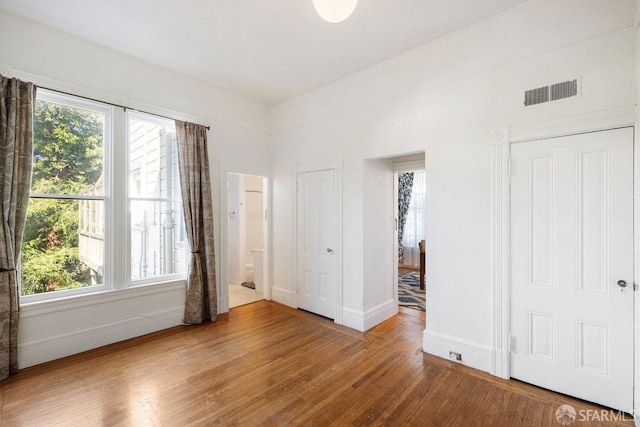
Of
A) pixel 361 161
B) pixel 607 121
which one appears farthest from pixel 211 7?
pixel 607 121

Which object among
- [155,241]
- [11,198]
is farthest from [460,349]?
[11,198]

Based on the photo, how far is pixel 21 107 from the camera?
2625 millimetres

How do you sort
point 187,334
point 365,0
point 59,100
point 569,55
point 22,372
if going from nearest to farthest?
point 569,55 < point 365,0 < point 22,372 < point 59,100 < point 187,334

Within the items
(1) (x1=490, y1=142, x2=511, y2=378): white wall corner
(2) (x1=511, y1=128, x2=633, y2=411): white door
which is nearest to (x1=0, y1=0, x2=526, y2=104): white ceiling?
(1) (x1=490, y1=142, x2=511, y2=378): white wall corner

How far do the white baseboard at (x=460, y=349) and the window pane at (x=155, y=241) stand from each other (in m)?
3.18

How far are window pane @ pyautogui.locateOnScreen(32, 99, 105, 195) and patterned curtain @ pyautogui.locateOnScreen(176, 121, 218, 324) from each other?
0.86 meters

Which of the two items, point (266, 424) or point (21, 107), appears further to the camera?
point (21, 107)

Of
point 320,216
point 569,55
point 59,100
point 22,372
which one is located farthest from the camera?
point 320,216

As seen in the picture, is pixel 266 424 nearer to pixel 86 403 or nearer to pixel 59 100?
pixel 86 403

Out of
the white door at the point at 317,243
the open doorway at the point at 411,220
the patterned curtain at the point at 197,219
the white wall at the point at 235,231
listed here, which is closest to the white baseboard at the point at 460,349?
the white door at the point at 317,243

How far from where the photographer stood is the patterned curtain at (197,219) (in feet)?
12.1

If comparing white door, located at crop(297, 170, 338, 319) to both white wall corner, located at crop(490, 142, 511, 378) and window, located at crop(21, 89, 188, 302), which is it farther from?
white wall corner, located at crop(490, 142, 511, 378)

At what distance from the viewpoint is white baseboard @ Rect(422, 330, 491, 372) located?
2.65 meters

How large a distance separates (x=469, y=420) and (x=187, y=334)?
119 inches
